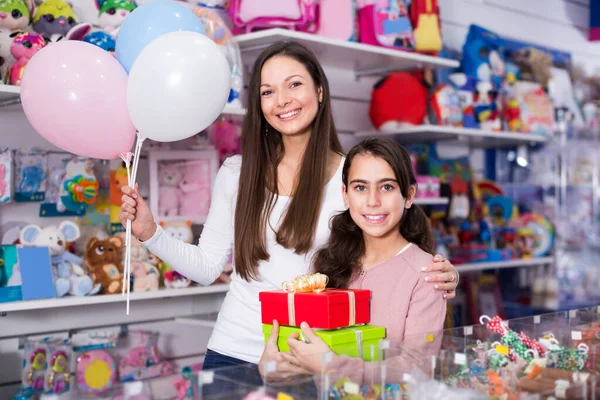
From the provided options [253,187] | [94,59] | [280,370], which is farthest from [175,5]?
[280,370]

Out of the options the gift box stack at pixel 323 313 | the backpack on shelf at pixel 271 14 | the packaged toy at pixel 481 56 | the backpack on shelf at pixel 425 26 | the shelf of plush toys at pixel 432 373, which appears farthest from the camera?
the packaged toy at pixel 481 56

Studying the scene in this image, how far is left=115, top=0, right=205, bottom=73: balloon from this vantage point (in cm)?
205

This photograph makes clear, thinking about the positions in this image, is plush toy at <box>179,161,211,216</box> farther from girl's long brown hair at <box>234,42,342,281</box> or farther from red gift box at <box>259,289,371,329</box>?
red gift box at <box>259,289,371,329</box>

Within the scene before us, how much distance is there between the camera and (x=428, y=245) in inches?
77.9

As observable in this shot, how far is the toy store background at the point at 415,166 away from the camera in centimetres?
262

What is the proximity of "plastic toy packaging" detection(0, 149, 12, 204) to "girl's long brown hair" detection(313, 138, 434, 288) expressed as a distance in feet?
3.78

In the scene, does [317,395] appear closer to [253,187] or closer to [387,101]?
[253,187]

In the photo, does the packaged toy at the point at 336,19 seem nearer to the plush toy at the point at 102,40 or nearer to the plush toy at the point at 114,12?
the plush toy at the point at 114,12

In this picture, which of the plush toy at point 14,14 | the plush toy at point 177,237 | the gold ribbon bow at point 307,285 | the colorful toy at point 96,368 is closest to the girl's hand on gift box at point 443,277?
the gold ribbon bow at point 307,285

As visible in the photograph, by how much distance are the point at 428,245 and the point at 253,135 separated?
0.60 meters

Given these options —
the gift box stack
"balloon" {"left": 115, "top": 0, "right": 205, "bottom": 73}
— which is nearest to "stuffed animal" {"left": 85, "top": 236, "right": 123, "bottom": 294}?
"balloon" {"left": 115, "top": 0, "right": 205, "bottom": 73}

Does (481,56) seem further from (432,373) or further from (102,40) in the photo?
(432,373)

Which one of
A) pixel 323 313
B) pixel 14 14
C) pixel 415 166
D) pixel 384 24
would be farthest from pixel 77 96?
pixel 415 166

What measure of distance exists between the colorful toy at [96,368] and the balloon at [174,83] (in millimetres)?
694
